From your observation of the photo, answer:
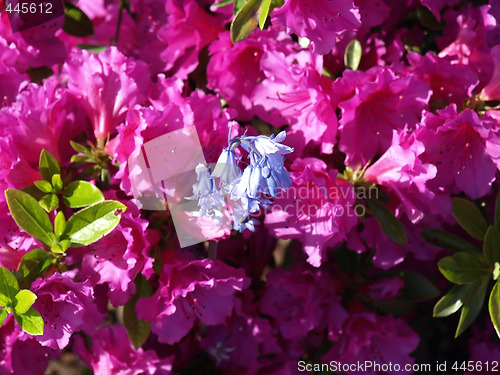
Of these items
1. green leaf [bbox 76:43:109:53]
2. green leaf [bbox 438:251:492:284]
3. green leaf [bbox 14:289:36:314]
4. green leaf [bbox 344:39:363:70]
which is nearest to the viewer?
green leaf [bbox 14:289:36:314]

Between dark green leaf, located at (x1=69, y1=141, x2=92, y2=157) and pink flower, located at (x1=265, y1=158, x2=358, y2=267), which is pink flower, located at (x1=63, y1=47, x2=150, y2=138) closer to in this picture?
dark green leaf, located at (x1=69, y1=141, x2=92, y2=157)

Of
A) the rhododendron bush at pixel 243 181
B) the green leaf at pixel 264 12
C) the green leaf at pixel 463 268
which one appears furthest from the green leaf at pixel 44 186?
the green leaf at pixel 463 268

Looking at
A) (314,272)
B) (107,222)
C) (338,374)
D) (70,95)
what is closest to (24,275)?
(107,222)

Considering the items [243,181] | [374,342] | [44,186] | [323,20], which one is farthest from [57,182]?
[374,342]

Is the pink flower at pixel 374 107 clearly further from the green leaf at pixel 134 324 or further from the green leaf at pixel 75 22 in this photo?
the green leaf at pixel 75 22

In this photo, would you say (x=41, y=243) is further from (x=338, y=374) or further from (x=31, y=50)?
(x=338, y=374)

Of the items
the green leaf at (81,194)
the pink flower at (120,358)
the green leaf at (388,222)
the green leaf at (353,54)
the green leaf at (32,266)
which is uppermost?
the green leaf at (353,54)

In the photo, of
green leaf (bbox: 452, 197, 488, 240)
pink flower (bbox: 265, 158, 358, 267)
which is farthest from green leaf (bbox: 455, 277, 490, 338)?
pink flower (bbox: 265, 158, 358, 267)
